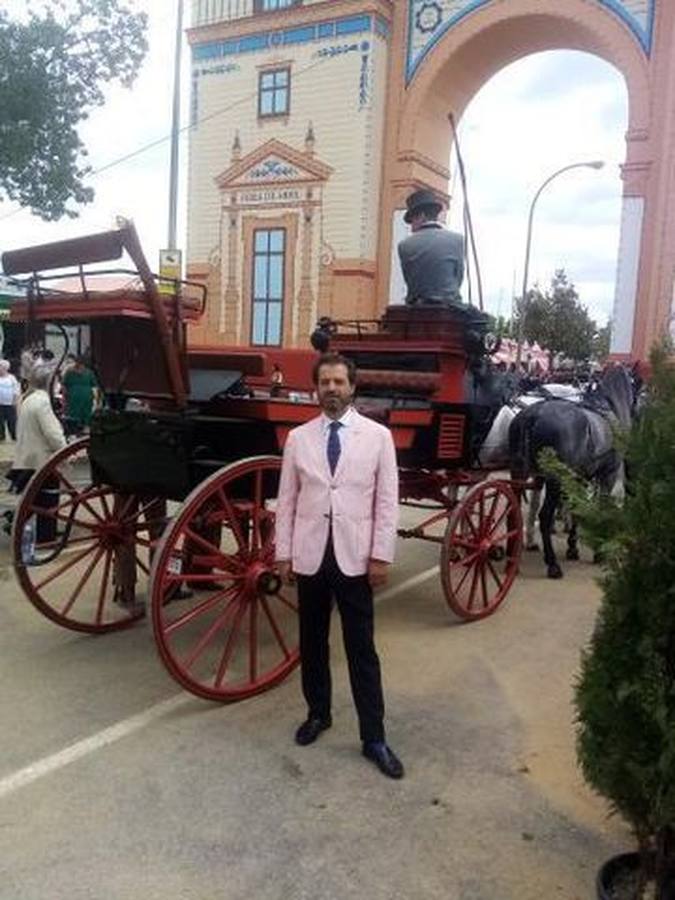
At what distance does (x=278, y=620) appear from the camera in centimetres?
549

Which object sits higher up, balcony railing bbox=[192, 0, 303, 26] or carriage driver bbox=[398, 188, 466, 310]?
balcony railing bbox=[192, 0, 303, 26]

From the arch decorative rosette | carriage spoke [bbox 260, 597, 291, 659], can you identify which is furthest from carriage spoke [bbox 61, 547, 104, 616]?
the arch decorative rosette

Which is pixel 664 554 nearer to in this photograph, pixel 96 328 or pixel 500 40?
pixel 96 328

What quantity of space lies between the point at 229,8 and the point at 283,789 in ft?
62.4

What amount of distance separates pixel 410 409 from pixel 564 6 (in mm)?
13838

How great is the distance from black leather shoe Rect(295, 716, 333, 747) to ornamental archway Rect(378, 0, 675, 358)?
41.4 feet

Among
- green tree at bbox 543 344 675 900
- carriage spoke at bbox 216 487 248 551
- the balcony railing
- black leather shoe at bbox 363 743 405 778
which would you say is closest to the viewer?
green tree at bbox 543 344 675 900

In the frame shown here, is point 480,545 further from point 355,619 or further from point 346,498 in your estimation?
point 346,498

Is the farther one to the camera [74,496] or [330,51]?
[330,51]

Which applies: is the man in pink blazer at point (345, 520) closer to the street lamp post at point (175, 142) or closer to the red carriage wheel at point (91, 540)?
the red carriage wheel at point (91, 540)

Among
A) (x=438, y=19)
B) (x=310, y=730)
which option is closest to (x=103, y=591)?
(x=310, y=730)

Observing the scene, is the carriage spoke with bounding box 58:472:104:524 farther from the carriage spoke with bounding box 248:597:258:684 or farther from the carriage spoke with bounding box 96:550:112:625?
the carriage spoke with bounding box 248:597:258:684

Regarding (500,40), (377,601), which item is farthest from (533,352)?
(377,601)

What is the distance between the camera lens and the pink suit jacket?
3656 mm
